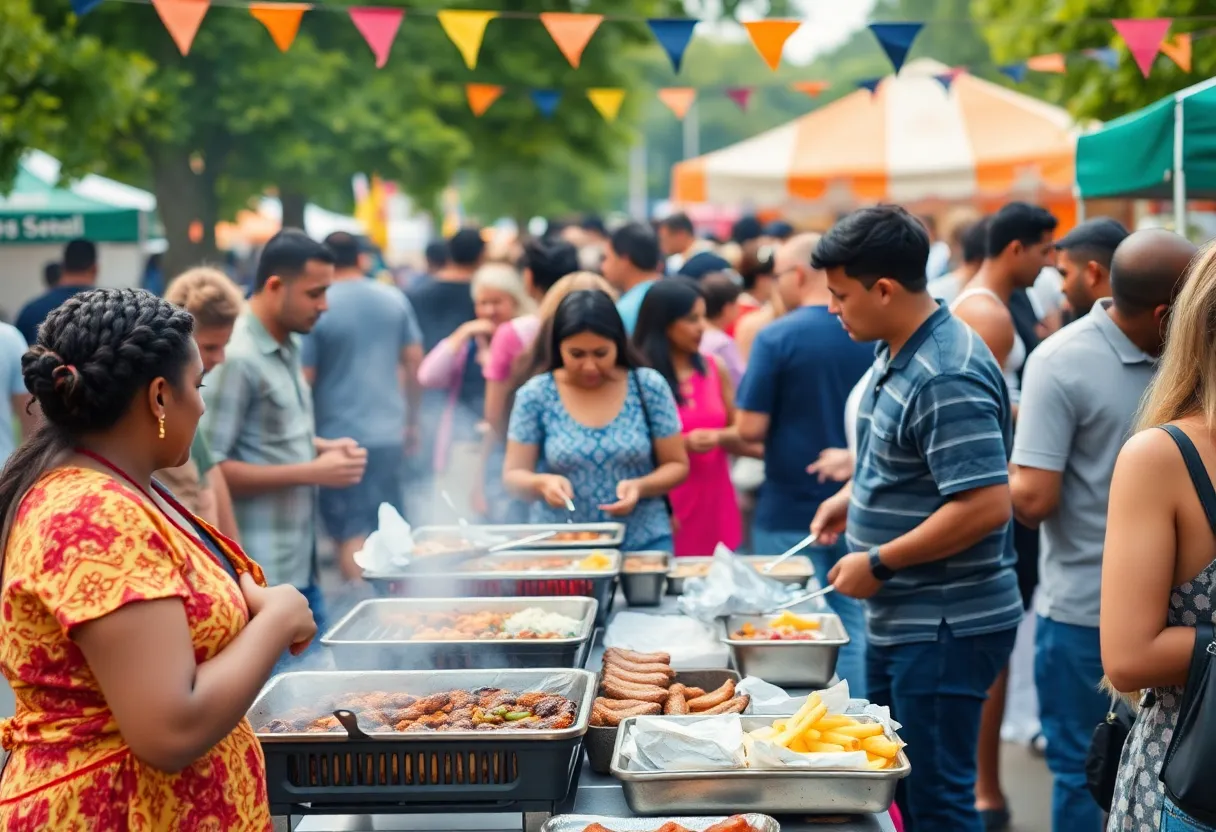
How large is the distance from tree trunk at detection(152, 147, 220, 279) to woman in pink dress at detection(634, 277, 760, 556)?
404 inches

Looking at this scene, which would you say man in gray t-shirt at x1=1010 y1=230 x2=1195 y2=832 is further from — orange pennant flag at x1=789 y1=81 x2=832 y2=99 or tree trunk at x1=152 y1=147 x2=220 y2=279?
tree trunk at x1=152 y1=147 x2=220 y2=279

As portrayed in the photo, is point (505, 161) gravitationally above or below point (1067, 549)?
above

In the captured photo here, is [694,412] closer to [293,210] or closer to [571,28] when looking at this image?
[571,28]

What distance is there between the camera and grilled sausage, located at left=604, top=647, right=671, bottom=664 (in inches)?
129

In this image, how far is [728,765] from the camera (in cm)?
249

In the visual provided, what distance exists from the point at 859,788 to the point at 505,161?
20.0m

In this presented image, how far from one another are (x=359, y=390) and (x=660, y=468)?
278 centimetres

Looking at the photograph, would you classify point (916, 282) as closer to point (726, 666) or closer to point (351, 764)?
point (726, 666)

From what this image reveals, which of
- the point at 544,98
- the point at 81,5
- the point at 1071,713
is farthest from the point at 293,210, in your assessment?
the point at 1071,713

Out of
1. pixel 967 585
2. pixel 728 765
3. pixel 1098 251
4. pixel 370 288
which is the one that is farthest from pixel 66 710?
pixel 370 288

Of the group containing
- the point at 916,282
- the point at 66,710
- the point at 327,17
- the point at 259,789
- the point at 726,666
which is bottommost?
the point at 726,666

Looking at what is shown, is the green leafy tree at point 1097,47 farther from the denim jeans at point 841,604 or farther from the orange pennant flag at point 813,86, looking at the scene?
the denim jeans at point 841,604

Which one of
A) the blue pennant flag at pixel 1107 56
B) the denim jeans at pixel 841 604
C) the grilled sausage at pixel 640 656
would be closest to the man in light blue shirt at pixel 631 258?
the denim jeans at pixel 841 604

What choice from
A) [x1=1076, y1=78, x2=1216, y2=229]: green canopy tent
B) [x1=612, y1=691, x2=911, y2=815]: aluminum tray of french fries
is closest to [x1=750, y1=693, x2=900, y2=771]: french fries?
[x1=612, y1=691, x2=911, y2=815]: aluminum tray of french fries
